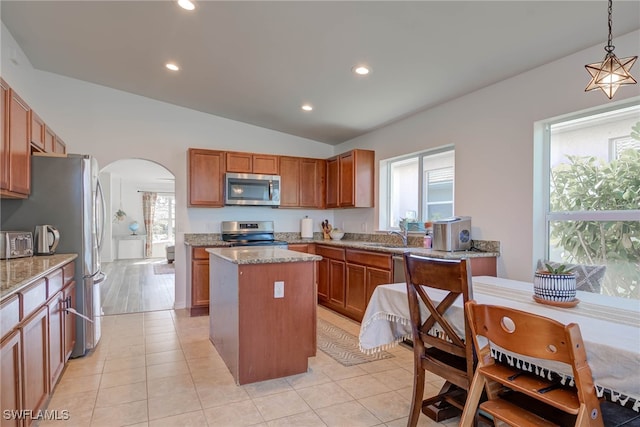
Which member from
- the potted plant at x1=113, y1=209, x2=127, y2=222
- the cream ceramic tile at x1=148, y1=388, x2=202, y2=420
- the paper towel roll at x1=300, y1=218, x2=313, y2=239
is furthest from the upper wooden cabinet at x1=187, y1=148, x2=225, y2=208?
the potted plant at x1=113, y1=209, x2=127, y2=222

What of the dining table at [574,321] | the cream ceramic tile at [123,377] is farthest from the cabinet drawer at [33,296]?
the dining table at [574,321]

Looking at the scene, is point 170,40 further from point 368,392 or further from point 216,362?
point 368,392

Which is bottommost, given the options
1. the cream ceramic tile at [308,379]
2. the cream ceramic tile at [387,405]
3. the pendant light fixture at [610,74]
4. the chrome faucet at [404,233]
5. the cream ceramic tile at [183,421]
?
the cream ceramic tile at [308,379]

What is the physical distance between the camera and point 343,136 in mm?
5457

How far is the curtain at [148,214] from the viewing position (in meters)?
10.7

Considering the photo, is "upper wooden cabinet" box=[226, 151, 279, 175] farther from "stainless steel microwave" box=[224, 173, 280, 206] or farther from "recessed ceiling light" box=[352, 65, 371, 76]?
"recessed ceiling light" box=[352, 65, 371, 76]

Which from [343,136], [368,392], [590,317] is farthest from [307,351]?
[343,136]

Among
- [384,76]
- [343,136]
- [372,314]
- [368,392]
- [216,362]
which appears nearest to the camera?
[372,314]

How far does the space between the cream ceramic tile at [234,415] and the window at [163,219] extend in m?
9.66

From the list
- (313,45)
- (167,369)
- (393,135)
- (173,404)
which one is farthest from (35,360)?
(393,135)

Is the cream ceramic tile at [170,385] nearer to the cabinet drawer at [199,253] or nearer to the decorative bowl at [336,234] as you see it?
the cabinet drawer at [199,253]

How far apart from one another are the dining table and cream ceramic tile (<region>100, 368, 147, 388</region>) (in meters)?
1.79

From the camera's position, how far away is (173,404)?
229 centimetres

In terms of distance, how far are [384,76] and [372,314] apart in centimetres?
222
